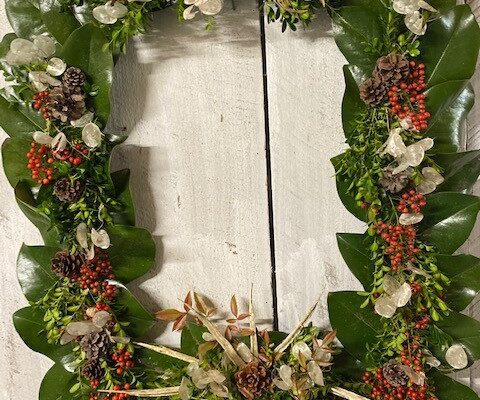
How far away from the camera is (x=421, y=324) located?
73 centimetres

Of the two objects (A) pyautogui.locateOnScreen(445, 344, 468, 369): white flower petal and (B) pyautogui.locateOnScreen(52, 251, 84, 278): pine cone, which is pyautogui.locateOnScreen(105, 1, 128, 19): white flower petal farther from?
(A) pyautogui.locateOnScreen(445, 344, 468, 369): white flower petal

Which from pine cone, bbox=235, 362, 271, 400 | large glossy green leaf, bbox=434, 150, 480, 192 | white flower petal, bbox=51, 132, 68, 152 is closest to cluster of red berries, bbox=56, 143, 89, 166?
white flower petal, bbox=51, 132, 68, 152

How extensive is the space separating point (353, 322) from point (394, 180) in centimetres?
19

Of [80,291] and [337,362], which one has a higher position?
[80,291]

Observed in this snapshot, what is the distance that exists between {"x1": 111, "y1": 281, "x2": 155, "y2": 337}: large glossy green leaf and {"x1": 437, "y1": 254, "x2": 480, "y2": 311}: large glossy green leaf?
37cm

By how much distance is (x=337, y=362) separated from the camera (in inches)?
31.0

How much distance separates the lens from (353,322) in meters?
0.76

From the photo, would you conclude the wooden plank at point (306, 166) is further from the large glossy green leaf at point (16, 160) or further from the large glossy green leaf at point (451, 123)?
the large glossy green leaf at point (16, 160)

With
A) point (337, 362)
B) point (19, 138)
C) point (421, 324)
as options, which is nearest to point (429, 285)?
point (421, 324)

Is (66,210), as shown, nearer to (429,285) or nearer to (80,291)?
(80,291)

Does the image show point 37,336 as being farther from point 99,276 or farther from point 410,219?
point 410,219

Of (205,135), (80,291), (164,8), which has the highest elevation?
(164,8)

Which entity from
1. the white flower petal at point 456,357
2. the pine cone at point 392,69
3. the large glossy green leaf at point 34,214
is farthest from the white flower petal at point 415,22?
the large glossy green leaf at point 34,214

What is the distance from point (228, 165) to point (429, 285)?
0.29 meters
